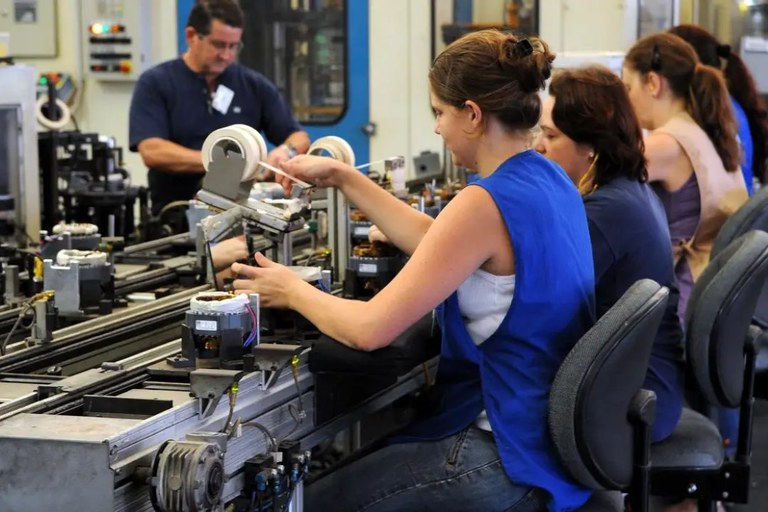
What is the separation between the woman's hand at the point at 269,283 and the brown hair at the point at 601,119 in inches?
26.4

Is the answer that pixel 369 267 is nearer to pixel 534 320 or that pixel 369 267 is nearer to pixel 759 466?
pixel 534 320

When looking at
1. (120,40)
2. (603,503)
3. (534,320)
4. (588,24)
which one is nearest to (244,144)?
(534,320)

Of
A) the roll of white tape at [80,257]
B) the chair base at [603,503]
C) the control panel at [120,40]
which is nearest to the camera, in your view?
the chair base at [603,503]

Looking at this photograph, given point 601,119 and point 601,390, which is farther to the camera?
point 601,119

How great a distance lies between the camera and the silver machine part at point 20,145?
3.21 metres

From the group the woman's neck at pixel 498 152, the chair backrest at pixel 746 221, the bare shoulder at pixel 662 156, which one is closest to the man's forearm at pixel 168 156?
the bare shoulder at pixel 662 156

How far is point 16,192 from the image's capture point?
3.23 metres

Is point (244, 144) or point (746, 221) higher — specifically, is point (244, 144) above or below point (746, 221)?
above

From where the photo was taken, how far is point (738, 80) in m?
3.75

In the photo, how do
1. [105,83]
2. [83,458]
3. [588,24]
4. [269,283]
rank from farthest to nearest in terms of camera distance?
[105,83], [588,24], [269,283], [83,458]

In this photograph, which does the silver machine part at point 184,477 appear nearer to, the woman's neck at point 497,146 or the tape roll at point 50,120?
the woman's neck at point 497,146

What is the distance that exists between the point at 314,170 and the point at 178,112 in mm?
1852

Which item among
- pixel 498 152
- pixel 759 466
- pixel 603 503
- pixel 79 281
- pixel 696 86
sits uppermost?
pixel 696 86

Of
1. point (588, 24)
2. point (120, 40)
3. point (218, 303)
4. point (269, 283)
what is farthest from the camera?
point (120, 40)
